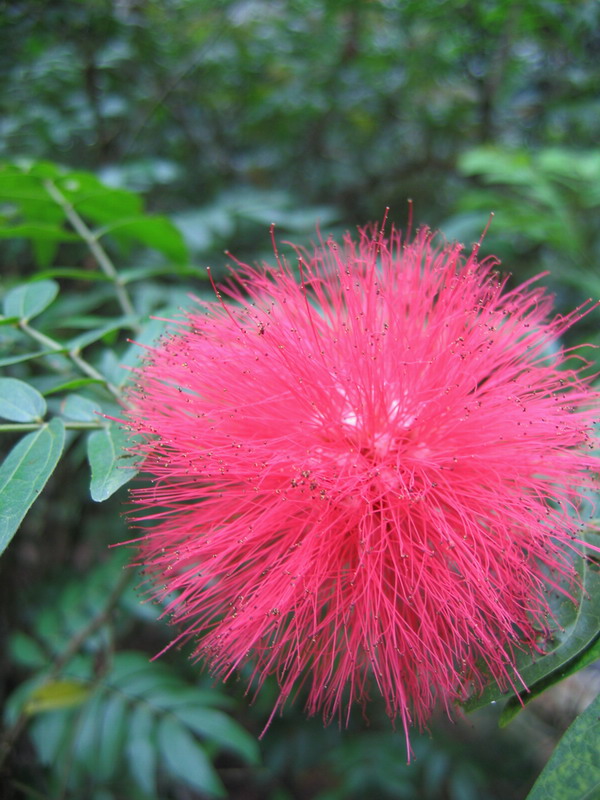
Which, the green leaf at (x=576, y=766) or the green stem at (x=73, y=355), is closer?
the green leaf at (x=576, y=766)

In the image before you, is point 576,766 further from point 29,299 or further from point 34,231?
point 34,231

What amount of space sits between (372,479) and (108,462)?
0.47m

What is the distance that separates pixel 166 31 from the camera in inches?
115

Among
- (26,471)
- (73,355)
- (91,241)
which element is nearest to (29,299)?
(73,355)

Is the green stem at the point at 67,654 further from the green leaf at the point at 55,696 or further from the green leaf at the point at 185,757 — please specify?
the green leaf at the point at 185,757

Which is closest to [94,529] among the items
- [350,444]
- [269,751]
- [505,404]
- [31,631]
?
[31,631]

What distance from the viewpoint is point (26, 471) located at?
0.99 metres

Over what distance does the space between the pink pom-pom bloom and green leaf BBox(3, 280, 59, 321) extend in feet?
1.35

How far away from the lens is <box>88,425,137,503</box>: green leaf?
0.96 meters

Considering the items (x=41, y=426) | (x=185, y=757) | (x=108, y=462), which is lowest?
(x=185, y=757)

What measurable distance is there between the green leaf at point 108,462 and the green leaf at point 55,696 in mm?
985

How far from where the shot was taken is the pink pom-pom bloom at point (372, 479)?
942 millimetres

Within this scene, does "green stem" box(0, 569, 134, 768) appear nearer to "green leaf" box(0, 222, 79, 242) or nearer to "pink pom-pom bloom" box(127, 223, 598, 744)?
"pink pom-pom bloom" box(127, 223, 598, 744)

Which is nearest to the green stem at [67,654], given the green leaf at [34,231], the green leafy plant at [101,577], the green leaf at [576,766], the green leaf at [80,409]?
the green leafy plant at [101,577]
